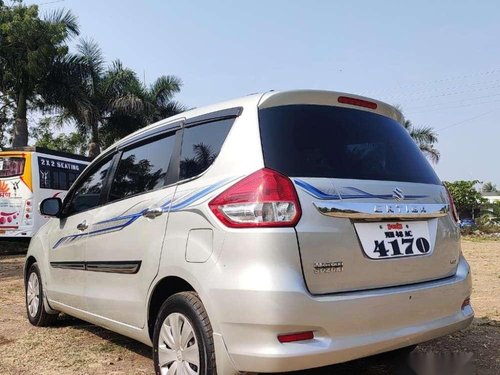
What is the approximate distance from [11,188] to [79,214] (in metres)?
10.6

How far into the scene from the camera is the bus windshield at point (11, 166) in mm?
14055

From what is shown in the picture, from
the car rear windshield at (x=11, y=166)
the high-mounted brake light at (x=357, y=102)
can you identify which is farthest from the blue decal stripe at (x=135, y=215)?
the car rear windshield at (x=11, y=166)

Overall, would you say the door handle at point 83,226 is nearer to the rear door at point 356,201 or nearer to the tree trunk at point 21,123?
the rear door at point 356,201

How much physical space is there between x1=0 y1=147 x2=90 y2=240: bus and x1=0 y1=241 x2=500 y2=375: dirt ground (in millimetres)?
8401

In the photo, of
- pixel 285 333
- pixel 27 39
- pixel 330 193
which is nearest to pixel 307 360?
pixel 285 333

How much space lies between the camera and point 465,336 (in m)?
4.59

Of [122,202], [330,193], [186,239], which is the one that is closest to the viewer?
[330,193]

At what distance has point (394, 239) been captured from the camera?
9.70ft

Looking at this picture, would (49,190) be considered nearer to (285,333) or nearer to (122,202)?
(122,202)

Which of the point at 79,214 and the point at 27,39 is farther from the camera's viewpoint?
the point at 27,39

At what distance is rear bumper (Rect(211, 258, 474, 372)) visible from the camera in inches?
101

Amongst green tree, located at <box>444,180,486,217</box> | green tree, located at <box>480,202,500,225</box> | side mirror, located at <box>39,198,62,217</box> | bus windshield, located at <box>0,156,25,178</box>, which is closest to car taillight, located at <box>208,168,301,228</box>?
side mirror, located at <box>39,198,62,217</box>

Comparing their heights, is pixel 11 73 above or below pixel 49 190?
above

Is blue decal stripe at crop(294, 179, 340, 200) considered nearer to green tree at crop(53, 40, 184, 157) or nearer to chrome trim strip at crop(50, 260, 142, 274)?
chrome trim strip at crop(50, 260, 142, 274)
